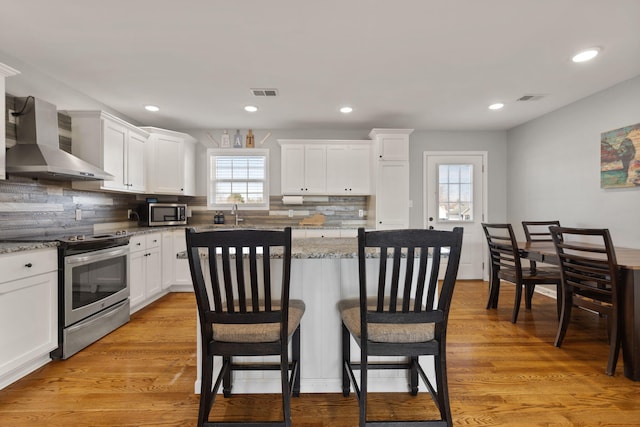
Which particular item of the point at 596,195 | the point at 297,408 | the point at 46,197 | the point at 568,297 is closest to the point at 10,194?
the point at 46,197

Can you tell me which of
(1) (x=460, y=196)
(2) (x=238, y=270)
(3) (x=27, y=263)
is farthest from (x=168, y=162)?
(1) (x=460, y=196)

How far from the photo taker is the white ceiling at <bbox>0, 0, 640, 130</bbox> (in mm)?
2037

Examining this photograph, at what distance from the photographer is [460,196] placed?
5.11m

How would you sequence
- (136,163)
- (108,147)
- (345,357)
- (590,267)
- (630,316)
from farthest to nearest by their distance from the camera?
(136,163), (108,147), (590,267), (630,316), (345,357)

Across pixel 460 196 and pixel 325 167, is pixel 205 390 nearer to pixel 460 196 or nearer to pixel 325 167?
pixel 325 167

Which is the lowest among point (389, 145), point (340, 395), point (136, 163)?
point (340, 395)

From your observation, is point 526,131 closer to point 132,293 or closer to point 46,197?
point 132,293

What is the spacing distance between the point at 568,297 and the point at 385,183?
247 centimetres

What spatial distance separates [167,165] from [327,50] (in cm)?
296

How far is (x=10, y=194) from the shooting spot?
8.48 ft

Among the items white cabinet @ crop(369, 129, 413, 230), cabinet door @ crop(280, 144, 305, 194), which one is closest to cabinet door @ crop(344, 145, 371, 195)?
white cabinet @ crop(369, 129, 413, 230)

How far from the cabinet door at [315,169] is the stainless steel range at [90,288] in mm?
2445

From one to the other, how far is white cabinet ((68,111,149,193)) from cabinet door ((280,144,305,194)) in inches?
75.0

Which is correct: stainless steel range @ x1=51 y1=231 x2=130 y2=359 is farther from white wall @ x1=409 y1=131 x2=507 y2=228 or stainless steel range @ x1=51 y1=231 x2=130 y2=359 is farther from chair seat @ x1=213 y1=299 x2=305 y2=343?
white wall @ x1=409 y1=131 x2=507 y2=228
